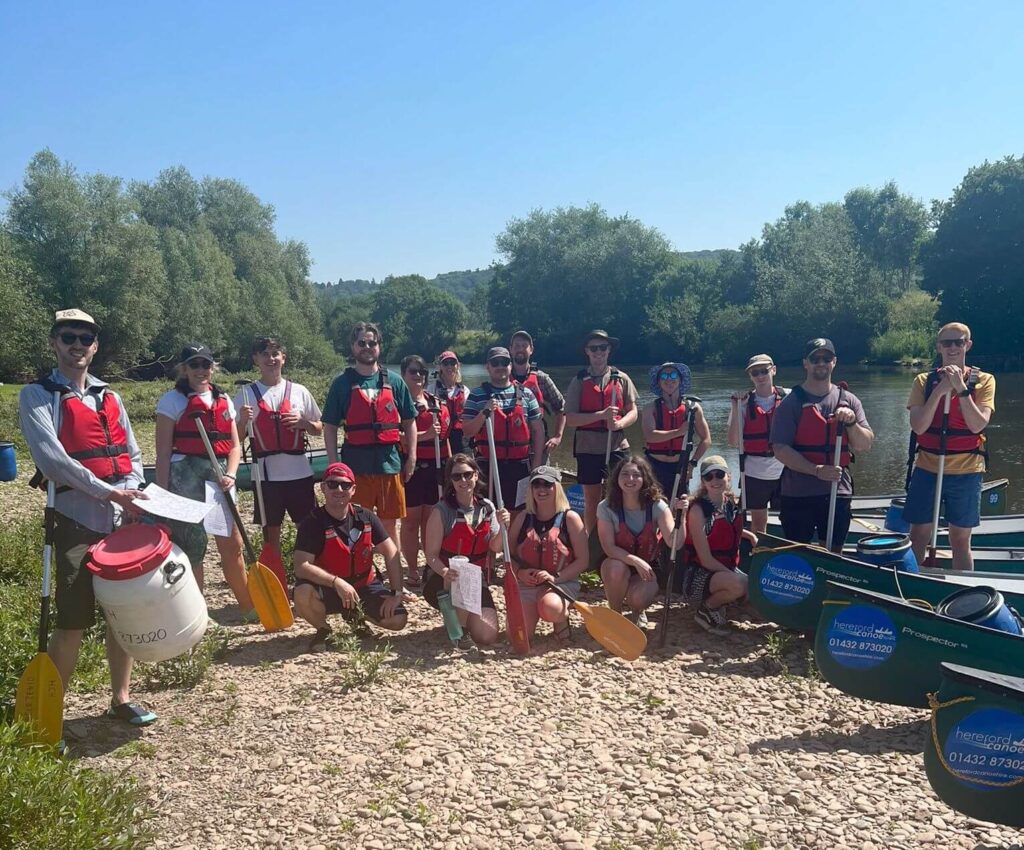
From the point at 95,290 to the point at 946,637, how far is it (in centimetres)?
3003

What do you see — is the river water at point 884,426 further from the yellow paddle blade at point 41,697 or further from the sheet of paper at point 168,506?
the yellow paddle blade at point 41,697

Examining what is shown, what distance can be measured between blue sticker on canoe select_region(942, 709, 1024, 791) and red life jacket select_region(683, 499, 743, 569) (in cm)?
237

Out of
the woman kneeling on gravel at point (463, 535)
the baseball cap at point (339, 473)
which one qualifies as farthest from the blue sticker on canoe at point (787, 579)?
the baseball cap at point (339, 473)

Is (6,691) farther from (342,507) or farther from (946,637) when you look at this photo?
(946,637)

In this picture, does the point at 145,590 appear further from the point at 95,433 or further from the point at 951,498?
the point at 951,498

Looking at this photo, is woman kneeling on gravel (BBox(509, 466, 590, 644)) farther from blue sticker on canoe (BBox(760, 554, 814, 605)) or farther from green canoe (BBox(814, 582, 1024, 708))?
green canoe (BBox(814, 582, 1024, 708))

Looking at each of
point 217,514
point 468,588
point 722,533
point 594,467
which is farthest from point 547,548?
point 217,514

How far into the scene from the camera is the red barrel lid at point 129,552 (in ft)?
10.6

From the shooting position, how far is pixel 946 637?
3.51 meters

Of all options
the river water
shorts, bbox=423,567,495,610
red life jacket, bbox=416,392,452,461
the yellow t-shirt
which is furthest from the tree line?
the yellow t-shirt

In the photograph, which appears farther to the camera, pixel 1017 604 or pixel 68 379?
pixel 1017 604

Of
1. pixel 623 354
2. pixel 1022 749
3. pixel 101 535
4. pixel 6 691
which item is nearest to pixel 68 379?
pixel 101 535

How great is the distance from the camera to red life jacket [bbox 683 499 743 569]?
5117mm

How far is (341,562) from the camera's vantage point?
4625 mm
